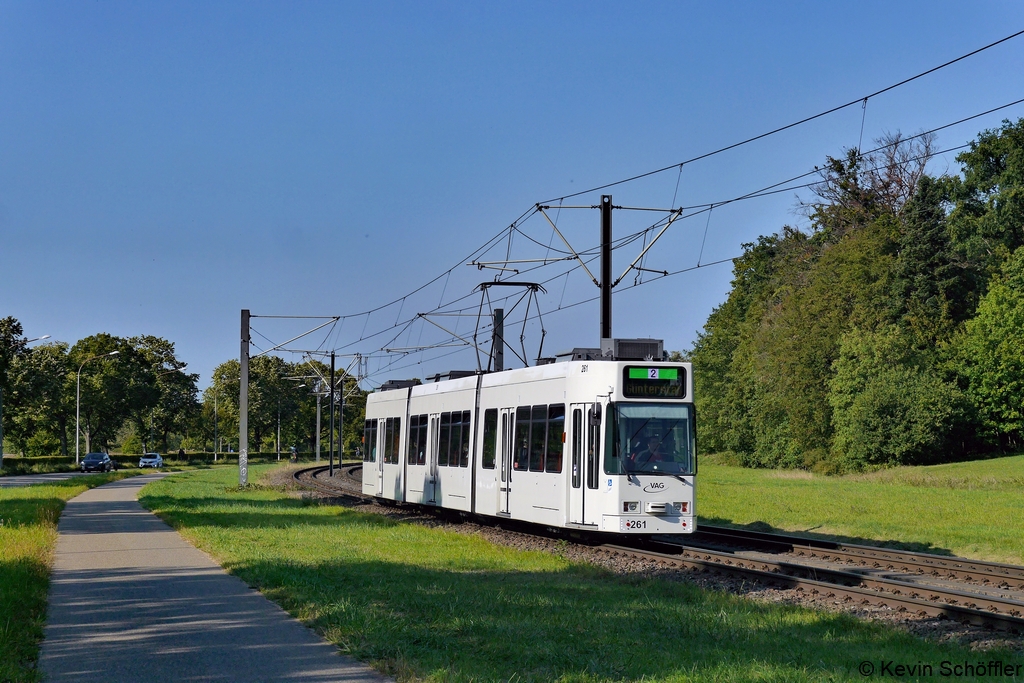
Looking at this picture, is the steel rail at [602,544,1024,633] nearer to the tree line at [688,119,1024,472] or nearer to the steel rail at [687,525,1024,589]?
the steel rail at [687,525,1024,589]

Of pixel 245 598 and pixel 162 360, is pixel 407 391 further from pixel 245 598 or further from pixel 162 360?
pixel 162 360

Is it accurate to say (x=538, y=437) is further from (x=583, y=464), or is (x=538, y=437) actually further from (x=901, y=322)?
(x=901, y=322)

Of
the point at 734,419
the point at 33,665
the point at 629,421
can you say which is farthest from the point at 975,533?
the point at 734,419

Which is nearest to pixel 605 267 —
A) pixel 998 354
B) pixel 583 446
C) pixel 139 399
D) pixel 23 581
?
pixel 583 446

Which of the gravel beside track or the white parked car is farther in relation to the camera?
the white parked car

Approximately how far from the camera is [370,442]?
1298 inches

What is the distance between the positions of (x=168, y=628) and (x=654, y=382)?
33.0 ft

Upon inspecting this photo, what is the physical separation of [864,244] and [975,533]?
43.2m

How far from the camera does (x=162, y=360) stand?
376ft

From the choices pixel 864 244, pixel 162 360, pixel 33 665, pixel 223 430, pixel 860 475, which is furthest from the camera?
pixel 223 430

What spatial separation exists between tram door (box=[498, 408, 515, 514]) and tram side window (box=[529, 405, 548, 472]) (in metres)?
1.05

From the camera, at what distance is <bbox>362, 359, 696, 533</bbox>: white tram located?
1786 cm

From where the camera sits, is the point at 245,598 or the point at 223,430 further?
the point at 223,430

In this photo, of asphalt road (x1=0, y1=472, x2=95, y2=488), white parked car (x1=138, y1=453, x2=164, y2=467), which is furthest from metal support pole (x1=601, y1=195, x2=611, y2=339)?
white parked car (x1=138, y1=453, x2=164, y2=467)
